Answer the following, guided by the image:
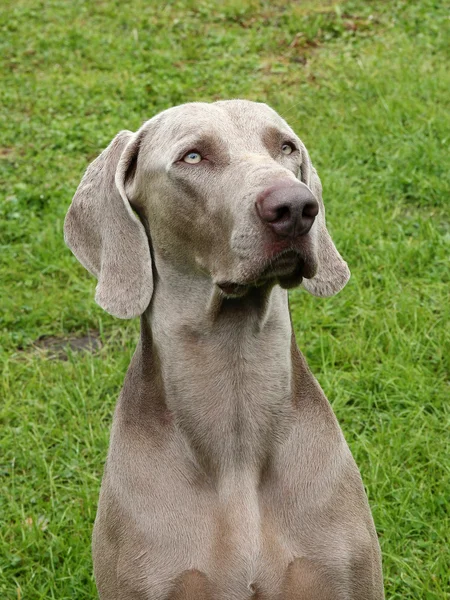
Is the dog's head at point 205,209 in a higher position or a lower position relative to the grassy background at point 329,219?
higher

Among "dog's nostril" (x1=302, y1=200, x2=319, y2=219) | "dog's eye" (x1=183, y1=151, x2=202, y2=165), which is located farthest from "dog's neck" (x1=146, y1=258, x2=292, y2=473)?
"dog's nostril" (x1=302, y1=200, x2=319, y2=219)

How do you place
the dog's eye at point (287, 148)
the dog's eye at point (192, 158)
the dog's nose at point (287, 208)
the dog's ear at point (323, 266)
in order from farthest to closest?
the dog's ear at point (323, 266) → the dog's eye at point (287, 148) → the dog's eye at point (192, 158) → the dog's nose at point (287, 208)

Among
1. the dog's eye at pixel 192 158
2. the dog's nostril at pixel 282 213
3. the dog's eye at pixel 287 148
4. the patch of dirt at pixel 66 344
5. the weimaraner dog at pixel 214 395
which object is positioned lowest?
the patch of dirt at pixel 66 344

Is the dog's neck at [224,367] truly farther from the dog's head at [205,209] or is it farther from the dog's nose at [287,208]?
the dog's nose at [287,208]

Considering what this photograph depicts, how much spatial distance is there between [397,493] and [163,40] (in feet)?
18.2

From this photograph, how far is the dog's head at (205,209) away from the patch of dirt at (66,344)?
6.18 feet

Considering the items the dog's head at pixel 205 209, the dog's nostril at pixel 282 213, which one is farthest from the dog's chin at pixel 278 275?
the dog's nostril at pixel 282 213

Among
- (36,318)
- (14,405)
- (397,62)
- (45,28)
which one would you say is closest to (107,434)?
(14,405)

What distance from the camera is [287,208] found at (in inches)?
99.3

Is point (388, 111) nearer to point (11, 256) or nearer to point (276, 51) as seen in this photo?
point (276, 51)

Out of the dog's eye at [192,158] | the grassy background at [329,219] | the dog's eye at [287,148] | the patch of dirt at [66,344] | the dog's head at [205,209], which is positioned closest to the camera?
the dog's head at [205,209]

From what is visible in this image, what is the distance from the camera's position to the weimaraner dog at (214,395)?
279cm

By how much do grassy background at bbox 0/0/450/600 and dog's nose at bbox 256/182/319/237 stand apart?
1700 mm

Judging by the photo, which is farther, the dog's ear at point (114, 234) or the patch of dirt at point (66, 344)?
the patch of dirt at point (66, 344)
